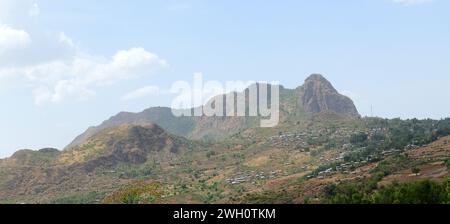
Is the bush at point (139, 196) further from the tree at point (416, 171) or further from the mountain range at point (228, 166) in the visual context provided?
the tree at point (416, 171)

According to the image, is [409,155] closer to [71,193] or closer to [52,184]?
[71,193]

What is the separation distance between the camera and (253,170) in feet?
483

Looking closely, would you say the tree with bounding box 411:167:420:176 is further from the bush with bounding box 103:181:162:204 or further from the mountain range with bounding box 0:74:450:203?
the bush with bounding box 103:181:162:204

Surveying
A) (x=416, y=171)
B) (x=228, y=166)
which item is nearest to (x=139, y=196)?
(x=228, y=166)

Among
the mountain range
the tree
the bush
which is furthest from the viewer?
the mountain range

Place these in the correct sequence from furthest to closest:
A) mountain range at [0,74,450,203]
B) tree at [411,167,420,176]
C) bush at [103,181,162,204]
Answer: mountain range at [0,74,450,203] < bush at [103,181,162,204] < tree at [411,167,420,176]

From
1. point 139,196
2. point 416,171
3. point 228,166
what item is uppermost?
point 416,171

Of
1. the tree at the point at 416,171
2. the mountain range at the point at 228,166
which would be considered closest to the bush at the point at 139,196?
the mountain range at the point at 228,166

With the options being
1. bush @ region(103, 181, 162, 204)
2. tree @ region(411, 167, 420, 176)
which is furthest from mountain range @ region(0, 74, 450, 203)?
tree @ region(411, 167, 420, 176)

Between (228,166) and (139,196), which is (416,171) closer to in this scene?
(139,196)

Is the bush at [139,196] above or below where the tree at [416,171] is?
below

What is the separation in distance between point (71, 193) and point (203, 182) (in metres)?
41.5
